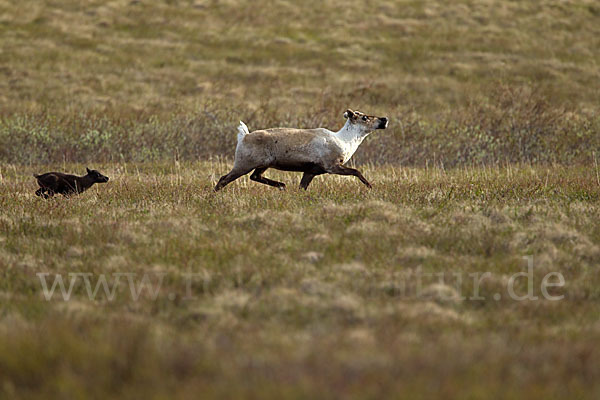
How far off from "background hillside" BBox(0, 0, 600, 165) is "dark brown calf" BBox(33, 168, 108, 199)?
20.9 feet

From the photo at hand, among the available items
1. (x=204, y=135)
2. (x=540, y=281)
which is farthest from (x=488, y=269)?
(x=204, y=135)

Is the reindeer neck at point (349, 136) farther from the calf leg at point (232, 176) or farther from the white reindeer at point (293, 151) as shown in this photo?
the calf leg at point (232, 176)

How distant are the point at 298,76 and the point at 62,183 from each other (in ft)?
63.3

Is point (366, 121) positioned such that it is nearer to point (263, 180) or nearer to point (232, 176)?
point (263, 180)

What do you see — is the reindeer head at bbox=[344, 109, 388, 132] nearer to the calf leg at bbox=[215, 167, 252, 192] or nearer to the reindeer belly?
A: the reindeer belly

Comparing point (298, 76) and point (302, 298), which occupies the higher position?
point (302, 298)

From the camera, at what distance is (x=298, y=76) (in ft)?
94.8

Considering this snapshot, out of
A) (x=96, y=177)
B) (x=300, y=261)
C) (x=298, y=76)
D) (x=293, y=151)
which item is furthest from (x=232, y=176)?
(x=298, y=76)

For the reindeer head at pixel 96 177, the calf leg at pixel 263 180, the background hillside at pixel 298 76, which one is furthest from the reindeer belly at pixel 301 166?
the background hillside at pixel 298 76

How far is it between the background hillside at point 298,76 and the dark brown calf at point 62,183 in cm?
638

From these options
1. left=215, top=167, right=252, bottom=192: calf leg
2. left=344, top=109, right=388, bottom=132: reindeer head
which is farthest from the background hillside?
left=344, top=109, right=388, bottom=132: reindeer head

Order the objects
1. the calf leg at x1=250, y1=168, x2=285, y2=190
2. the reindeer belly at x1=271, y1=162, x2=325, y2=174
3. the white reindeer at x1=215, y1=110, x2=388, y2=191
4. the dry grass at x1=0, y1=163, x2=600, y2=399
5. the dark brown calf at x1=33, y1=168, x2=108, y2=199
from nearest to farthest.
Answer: the dry grass at x1=0, y1=163, x2=600, y2=399 < the dark brown calf at x1=33, y1=168, x2=108, y2=199 < the white reindeer at x1=215, y1=110, x2=388, y2=191 < the reindeer belly at x1=271, y1=162, x2=325, y2=174 < the calf leg at x1=250, y1=168, x2=285, y2=190

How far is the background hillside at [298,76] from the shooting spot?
18219 millimetres

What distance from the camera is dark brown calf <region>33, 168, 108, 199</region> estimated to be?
1046cm
